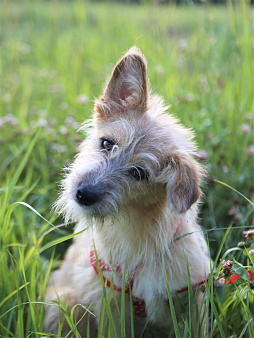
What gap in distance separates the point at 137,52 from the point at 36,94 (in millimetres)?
3103

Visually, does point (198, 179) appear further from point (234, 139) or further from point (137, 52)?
point (234, 139)

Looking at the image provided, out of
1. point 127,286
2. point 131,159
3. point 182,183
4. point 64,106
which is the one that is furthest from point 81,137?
point 182,183

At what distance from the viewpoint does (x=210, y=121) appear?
328cm

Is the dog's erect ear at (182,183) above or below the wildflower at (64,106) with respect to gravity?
below

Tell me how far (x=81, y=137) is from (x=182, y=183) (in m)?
1.62

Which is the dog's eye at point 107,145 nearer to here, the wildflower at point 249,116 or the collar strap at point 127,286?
the collar strap at point 127,286

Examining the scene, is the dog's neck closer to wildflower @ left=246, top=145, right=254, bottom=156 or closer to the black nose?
the black nose

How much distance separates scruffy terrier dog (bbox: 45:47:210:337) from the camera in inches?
75.1

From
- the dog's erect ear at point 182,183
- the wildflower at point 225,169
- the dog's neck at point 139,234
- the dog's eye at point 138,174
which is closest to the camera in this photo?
the dog's erect ear at point 182,183

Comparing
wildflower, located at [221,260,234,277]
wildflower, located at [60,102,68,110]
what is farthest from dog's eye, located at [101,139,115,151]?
wildflower, located at [60,102,68,110]

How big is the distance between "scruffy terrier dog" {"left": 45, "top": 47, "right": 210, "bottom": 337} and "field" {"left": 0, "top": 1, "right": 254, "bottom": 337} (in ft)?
0.66

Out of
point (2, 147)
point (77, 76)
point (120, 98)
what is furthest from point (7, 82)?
point (120, 98)

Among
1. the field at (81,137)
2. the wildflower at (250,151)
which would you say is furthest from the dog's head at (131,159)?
the wildflower at (250,151)

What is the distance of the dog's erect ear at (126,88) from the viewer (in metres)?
2.12
